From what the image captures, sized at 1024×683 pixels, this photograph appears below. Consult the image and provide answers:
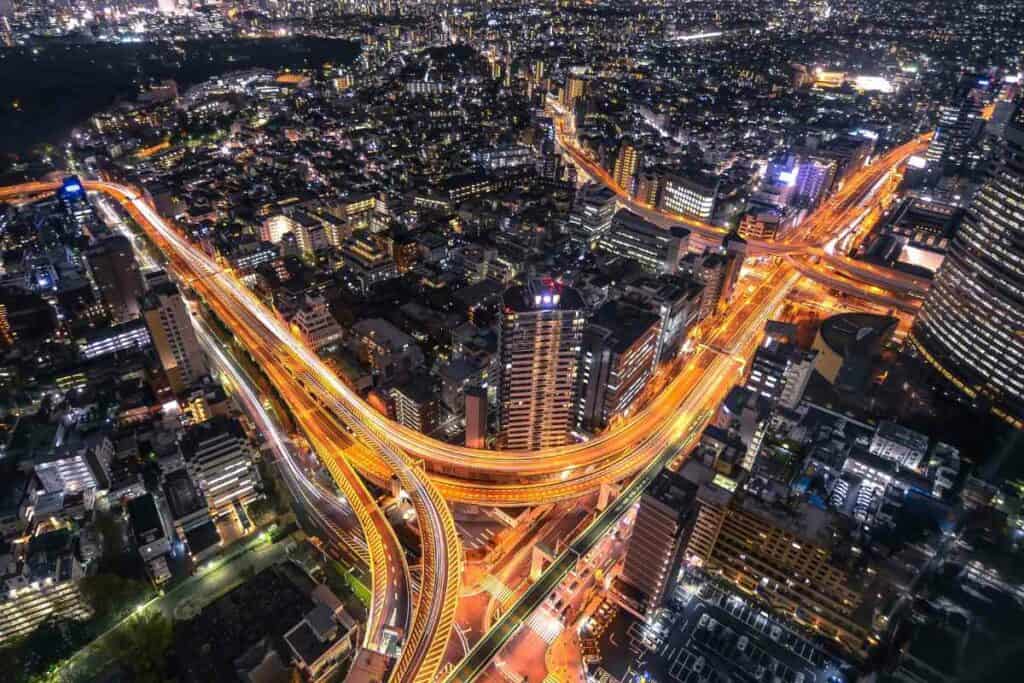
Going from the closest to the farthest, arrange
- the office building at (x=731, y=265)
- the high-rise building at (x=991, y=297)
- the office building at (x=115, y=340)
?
the high-rise building at (x=991, y=297), the office building at (x=115, y=340), the office building at (x=731, y=265)

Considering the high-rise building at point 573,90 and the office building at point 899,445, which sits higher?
the high-rise building at point 573,90

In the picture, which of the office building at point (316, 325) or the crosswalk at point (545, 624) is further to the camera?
the office building at point (316, 325)

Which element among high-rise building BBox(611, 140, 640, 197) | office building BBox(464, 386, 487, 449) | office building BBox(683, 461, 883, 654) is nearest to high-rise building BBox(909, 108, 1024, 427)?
office building BBox(683, 461, 883, 654)

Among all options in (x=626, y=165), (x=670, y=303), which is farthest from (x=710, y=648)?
(x=626, y=165)

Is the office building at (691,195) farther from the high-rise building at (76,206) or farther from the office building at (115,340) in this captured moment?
the high-rise building at (76,206)

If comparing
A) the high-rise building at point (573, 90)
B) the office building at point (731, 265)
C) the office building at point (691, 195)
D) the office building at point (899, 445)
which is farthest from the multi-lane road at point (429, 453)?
the high-rise building at point (573, 90)

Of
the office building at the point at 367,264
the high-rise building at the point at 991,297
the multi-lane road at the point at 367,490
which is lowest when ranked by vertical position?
the multi-lane road at the point at 367,490

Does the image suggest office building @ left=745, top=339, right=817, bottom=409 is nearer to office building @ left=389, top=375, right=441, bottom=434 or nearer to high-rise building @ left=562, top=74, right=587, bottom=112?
office building @ left=389, top=375, right=441, bottom=434

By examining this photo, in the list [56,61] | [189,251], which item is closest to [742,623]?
[189,251]
